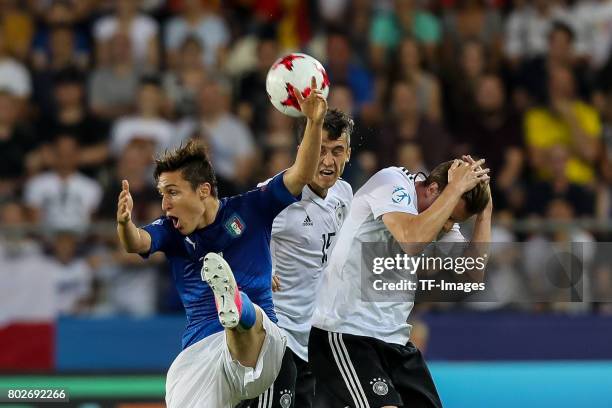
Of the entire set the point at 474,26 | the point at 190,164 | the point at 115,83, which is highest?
the point at 474,26

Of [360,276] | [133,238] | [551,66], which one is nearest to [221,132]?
[551,66]

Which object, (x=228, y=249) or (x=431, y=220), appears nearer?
(x=228, y=249)

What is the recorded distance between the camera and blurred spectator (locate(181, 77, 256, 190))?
11875mm

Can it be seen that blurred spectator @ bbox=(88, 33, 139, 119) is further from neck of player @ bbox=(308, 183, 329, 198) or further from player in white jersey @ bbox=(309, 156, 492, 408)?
A: player in white jersey @ bbox=(309, 156, 492, 408)

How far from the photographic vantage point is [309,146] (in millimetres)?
6582

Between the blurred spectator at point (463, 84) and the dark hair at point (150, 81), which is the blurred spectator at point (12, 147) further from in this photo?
the blurred spectator at point (463, 84)

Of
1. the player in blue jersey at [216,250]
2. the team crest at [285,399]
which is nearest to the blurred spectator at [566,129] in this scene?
the team crest at [285,399]

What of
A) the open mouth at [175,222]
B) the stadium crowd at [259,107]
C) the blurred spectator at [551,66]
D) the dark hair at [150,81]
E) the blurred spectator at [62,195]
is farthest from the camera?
the blurred spectator at [551,66]

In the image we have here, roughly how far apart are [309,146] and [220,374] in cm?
121

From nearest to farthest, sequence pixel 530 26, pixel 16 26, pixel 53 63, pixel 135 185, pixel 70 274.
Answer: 1. pixel 70 274
2. pixel 135 185
3. pixel 53 63
4. pixel 16 26
5. pixel 530 26

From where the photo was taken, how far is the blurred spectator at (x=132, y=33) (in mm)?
12883

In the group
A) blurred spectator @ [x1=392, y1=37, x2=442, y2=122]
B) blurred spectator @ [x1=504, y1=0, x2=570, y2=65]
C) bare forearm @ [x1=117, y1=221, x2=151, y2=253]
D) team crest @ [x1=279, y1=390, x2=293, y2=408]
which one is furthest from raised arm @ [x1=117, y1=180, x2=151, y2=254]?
blurred spectator @ [x1=504, y1=0, x2=570, y2=65]

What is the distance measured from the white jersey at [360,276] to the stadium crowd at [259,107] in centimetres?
302

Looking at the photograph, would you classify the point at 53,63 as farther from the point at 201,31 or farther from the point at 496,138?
the point at 496,138
